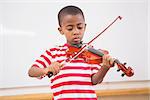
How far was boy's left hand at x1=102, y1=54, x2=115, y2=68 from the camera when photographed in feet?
2.68

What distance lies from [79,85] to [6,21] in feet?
2.15

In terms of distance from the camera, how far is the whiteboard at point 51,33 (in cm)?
136

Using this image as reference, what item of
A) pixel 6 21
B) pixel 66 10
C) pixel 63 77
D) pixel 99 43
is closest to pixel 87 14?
pixel 99 43

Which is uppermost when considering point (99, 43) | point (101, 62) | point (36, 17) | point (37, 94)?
point (36, 17)

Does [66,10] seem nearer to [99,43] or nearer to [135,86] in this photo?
[99,43]

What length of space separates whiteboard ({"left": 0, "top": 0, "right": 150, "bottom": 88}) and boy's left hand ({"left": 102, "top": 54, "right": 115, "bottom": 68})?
61 centimetres

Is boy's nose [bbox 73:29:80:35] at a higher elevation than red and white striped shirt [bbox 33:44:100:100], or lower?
higher

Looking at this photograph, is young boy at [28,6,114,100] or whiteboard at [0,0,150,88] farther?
whiteboard at [0,0,150,88]

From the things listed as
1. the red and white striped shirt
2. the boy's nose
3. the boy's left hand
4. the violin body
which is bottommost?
the red and white striped shirt

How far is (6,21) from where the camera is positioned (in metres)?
1.36

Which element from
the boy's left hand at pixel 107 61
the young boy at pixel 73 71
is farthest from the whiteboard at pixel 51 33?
the boy's left hand at pixel 107 61

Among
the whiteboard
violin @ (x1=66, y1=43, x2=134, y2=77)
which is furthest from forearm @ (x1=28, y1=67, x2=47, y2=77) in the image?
the whiteboard

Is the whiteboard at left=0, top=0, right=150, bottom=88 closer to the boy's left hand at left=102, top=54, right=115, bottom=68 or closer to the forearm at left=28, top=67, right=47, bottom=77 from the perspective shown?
the forearm at left=28, top=67, right=47, bottom=77

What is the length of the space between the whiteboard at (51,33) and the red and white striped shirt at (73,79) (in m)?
0.50
